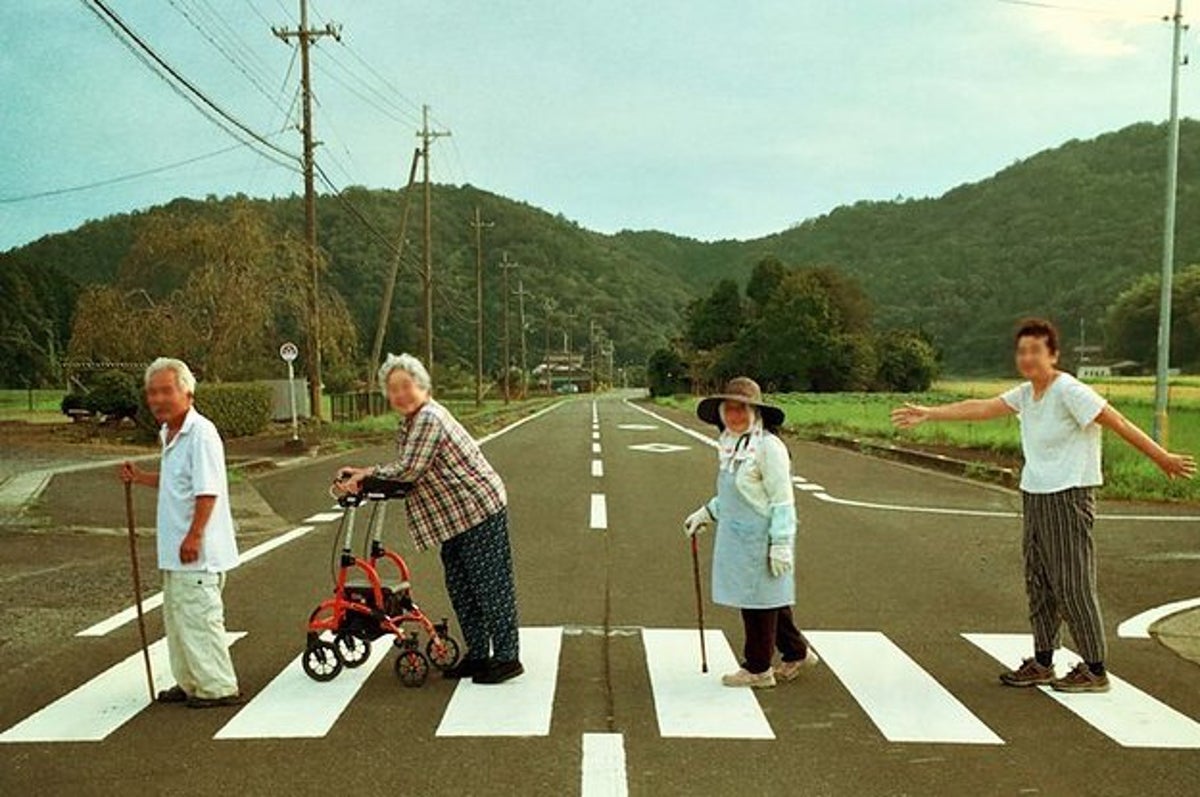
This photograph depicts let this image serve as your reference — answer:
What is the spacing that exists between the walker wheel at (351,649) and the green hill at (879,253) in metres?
25.3

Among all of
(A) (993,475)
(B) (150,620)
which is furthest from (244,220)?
(B) (150,620)

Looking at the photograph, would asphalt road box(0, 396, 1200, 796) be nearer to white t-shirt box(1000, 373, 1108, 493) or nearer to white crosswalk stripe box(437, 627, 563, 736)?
white crosswalk stripe box(437, 627, 563, 736)

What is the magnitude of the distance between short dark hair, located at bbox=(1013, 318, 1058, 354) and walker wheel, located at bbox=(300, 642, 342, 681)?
402 cm

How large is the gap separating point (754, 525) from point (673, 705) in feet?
3.23

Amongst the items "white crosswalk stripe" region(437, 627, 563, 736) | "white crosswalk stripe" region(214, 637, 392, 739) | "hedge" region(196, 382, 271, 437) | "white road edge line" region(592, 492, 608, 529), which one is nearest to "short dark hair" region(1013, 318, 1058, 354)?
"white crosswalk stripe" region(437, 627, 563, 736)

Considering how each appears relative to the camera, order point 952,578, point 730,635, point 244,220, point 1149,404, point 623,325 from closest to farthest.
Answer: point 730,635, point 952,578, point 244,220, point 1149,404, point 623,325

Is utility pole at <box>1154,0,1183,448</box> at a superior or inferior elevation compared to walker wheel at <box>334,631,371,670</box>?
superior

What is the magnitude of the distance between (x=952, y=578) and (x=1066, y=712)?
3.71m

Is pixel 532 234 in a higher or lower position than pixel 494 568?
higher

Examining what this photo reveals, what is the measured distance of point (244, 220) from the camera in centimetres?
2775

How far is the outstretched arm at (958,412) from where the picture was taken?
20.1 ft

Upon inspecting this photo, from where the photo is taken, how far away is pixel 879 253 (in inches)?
3632

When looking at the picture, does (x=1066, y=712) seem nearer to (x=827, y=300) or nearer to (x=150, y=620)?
(x=150, y=620)

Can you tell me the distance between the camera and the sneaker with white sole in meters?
5.73
